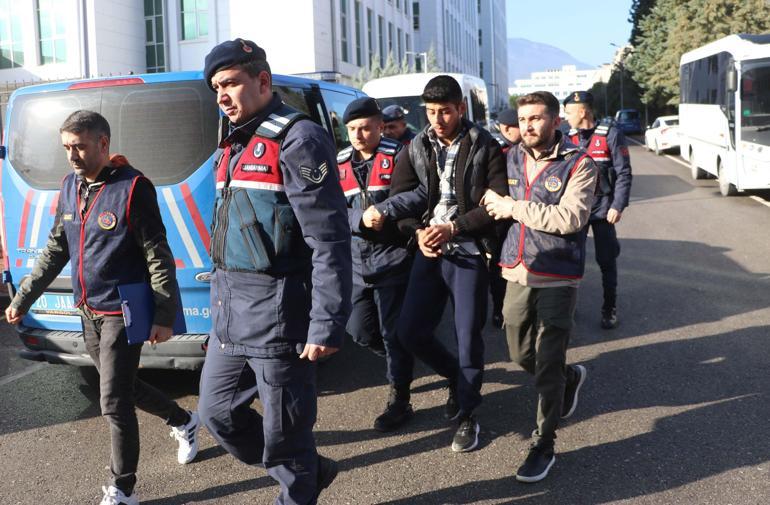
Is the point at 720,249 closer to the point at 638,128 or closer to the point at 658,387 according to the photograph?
the point at 658,387

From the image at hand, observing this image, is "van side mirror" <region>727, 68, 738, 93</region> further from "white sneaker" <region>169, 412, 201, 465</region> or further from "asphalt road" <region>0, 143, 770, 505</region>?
"white sneaker" <region>169, 412, 201, 465</region>

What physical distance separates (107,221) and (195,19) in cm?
3326

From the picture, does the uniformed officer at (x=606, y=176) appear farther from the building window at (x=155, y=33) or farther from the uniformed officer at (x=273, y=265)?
the building window at (x=155, y=33)

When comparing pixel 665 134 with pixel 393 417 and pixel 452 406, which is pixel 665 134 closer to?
pixel 452 406

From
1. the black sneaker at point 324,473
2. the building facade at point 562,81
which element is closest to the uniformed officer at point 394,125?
the black sneaker at point 324,473

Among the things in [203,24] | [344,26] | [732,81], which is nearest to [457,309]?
[732,81]

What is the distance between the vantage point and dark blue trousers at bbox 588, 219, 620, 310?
6.34 meters

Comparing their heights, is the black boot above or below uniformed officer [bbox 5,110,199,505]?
below

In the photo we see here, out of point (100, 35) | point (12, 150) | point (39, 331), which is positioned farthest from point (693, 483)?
point (100, 35)

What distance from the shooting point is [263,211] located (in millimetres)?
2844

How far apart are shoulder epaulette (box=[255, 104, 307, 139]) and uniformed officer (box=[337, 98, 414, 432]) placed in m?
1.44

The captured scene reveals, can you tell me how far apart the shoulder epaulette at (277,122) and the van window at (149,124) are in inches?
66.5

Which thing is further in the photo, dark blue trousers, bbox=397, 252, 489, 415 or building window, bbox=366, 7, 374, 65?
building window, bbox=366, 7, 374, 65

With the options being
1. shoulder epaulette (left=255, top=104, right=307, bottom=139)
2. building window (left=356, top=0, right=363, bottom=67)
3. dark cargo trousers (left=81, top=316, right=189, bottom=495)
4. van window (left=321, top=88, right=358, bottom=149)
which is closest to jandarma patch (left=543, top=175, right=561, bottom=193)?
shoulder epaulette (left=255, top=104, right=307, bottom=139)
